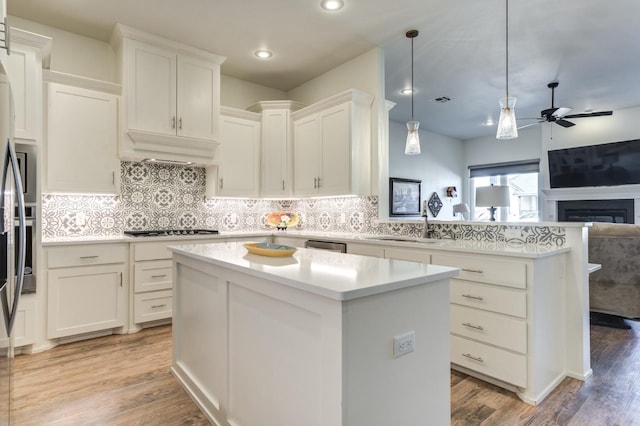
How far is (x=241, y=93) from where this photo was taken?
477 centimetres

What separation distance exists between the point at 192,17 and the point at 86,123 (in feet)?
4.52

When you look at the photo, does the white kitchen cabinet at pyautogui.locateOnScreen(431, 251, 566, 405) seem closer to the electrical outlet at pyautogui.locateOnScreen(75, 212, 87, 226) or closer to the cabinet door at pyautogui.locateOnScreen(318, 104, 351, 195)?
the cabinet door at pyautogui.locateOnScreen(318, 104, 351, 195)

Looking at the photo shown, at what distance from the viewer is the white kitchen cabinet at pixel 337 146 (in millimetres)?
3770

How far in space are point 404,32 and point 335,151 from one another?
1.34 m

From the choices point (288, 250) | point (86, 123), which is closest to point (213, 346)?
point (288, 250)

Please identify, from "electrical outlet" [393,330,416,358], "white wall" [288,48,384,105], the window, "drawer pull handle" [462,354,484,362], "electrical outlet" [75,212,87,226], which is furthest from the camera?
the window

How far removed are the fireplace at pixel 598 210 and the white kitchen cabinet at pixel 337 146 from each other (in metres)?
5.09

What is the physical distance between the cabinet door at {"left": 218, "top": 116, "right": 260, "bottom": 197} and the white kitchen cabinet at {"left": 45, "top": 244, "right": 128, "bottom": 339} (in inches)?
53.8

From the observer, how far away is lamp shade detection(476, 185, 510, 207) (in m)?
3.16

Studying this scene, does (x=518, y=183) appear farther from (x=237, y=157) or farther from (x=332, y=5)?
(x=332, y=5)

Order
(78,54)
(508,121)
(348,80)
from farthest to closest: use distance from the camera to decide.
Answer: (348,80) → (78,54) → (508,121)

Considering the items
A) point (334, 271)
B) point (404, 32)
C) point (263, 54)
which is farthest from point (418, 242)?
point (263, 54)

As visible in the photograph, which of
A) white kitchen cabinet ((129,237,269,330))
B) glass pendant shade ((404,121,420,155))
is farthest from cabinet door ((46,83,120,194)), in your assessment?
glass pendant shade ((404,121,420,155))

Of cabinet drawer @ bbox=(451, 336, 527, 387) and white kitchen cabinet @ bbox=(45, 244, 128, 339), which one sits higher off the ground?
white kitchen cabinet @ bbox=(45, 244, 128, 339)
